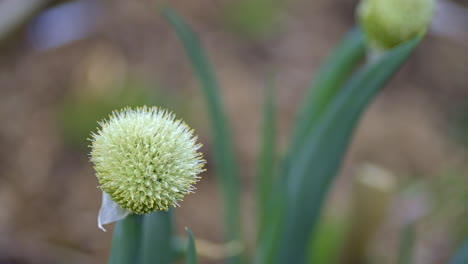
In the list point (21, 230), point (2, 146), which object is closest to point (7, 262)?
point (21, 230)

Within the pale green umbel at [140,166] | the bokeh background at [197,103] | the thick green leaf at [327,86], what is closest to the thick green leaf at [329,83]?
the thick green leaf at [327,86]

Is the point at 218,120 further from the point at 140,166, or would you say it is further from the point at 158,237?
the point at 140,166

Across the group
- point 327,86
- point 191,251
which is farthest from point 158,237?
point 327,86

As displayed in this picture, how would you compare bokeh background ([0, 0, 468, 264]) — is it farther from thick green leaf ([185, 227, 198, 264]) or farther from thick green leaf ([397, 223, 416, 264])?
thick green leaf ([185, 227, 198, 264])

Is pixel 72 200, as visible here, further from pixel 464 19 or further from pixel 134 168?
pixel 464 19

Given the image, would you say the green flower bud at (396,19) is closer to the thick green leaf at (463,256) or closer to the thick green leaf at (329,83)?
the thick green leaf at (329,83)

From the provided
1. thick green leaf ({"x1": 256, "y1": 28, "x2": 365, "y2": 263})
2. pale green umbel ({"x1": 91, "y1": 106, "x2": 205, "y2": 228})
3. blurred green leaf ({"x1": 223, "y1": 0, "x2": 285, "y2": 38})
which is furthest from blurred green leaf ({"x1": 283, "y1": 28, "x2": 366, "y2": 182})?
blurred green leaf ({"x1": 223, "y1": 0, "x2": 285, "y2": 38})
